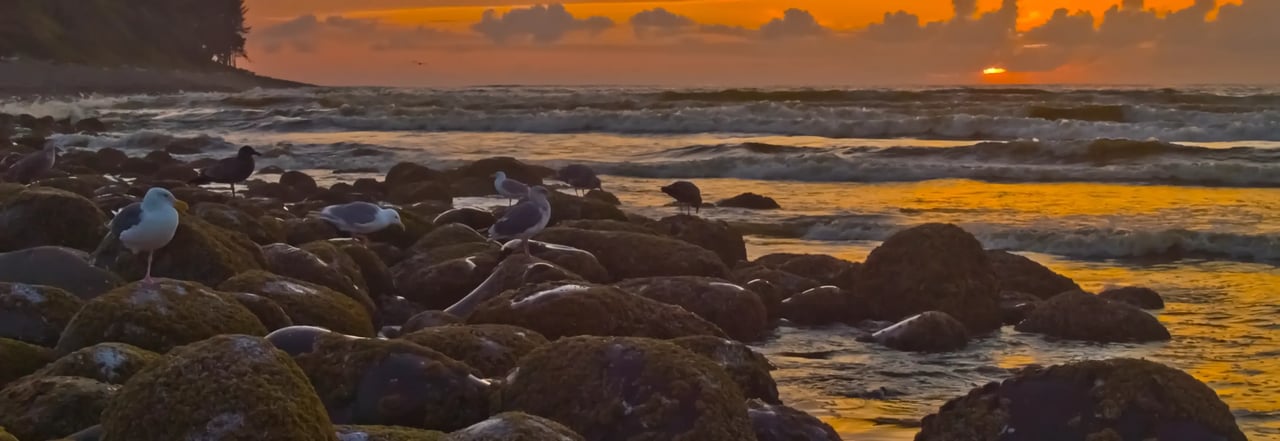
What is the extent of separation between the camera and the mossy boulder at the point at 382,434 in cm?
369

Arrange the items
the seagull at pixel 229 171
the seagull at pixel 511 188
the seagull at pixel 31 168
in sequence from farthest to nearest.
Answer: the seagull at pixel 229 171
the seagull at pixel 31 168
the seagull at pixel 511 188

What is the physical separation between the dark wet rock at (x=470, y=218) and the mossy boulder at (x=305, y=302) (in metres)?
4.92

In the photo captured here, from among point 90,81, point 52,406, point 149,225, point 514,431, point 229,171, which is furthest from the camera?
point 90,81

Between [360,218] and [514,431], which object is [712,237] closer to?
[360,218]

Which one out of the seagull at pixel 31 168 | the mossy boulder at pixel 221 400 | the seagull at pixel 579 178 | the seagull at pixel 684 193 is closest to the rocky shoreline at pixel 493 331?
the mossy boulder at pixel 221 400

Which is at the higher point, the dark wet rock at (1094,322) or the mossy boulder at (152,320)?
the mossy boulder at (152,320)

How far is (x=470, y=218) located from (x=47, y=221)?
4078mm

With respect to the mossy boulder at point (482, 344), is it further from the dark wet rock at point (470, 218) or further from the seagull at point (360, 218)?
the dark wet rock at point (470, 218)

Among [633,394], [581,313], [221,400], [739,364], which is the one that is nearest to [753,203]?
[581,313]

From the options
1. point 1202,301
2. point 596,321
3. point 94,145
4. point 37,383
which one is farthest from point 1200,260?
point 94,145

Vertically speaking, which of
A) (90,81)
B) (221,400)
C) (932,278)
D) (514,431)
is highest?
(221,400)

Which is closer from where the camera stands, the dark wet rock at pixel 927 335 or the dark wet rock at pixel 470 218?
the dark wet rock at pixel 927 335

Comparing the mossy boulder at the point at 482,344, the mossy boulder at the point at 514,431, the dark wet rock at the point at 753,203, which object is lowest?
the dark wet rock at the point at 753,203

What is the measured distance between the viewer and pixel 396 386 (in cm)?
446
